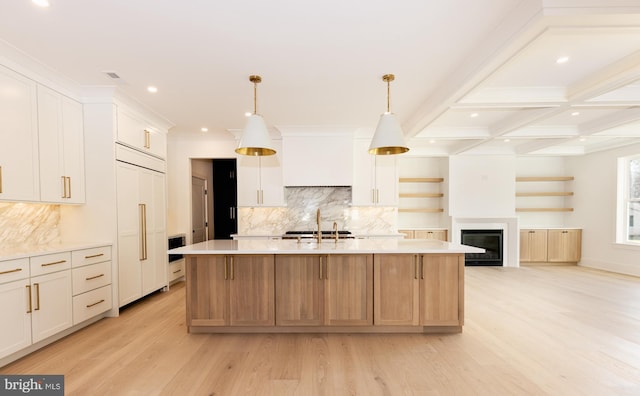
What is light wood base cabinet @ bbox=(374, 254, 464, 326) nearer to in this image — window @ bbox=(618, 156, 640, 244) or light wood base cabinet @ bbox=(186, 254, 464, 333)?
light wood base cabinet @ bbox=(186, 254, 464, 333)

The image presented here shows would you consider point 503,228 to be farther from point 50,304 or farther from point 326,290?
point 50,304

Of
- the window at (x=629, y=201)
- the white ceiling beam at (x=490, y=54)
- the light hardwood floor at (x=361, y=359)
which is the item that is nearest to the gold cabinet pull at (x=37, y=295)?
the light hardwood floor at (x=361, y=359)

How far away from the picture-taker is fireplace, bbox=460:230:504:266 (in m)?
6.54

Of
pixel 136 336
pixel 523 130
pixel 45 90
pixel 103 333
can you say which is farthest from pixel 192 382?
pixel 523 130

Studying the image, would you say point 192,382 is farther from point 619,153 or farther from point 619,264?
Answer: point 619,153

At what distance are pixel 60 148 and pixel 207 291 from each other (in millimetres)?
2263

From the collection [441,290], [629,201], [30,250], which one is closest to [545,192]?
[629,201]

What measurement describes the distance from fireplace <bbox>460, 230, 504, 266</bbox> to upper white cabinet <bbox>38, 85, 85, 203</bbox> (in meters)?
6.95

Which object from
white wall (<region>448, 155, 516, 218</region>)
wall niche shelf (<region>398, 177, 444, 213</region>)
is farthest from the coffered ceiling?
wall niche shelf (<region>398, 177, 444, 213</region>)

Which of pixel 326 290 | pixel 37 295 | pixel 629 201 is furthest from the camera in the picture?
pixel 629 201

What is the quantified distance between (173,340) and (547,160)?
847 cm

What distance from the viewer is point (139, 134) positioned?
396cm

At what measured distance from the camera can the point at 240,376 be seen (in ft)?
7.23

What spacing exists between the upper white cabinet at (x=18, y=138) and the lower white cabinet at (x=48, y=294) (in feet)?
2.22
